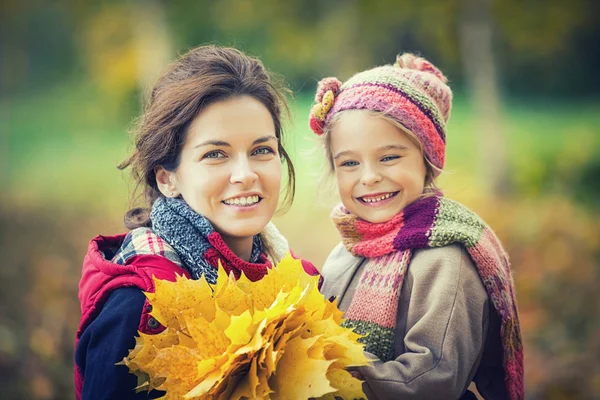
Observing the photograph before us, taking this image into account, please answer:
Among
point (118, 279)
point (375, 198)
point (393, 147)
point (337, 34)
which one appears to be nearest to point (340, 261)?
point (375, 198)

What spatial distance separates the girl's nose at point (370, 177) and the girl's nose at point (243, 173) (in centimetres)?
45

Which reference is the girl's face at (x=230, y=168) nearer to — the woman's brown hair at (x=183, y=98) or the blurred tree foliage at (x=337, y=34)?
the woman's brown hair at (x=183, y=98)

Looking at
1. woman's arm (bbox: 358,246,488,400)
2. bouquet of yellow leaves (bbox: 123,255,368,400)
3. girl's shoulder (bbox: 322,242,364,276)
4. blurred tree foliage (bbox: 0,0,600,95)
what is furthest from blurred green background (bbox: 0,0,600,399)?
bouquet of yellow leaves (bbox: 123,255,368,400)

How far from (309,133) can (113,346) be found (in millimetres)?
7289

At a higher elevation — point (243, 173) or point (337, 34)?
point (337, 34)

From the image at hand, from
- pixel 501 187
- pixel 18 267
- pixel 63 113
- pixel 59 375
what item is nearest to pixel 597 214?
pixel 501 187

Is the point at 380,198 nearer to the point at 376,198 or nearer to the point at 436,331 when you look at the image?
the point at 376,198

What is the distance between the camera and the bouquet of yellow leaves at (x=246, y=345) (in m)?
1.98

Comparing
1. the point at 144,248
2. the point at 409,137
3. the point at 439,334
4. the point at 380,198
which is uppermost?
the point at 409,137

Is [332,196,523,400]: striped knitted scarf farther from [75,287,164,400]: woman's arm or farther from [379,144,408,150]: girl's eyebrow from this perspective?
[75,287,164,400]: woman's arm

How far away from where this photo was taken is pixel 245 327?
6.48 feet

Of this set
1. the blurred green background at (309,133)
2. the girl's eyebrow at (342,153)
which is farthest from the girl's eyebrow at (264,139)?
the blurred green background at (309,133)

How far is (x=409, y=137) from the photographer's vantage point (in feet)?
9.18

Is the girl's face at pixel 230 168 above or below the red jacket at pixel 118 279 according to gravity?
above
